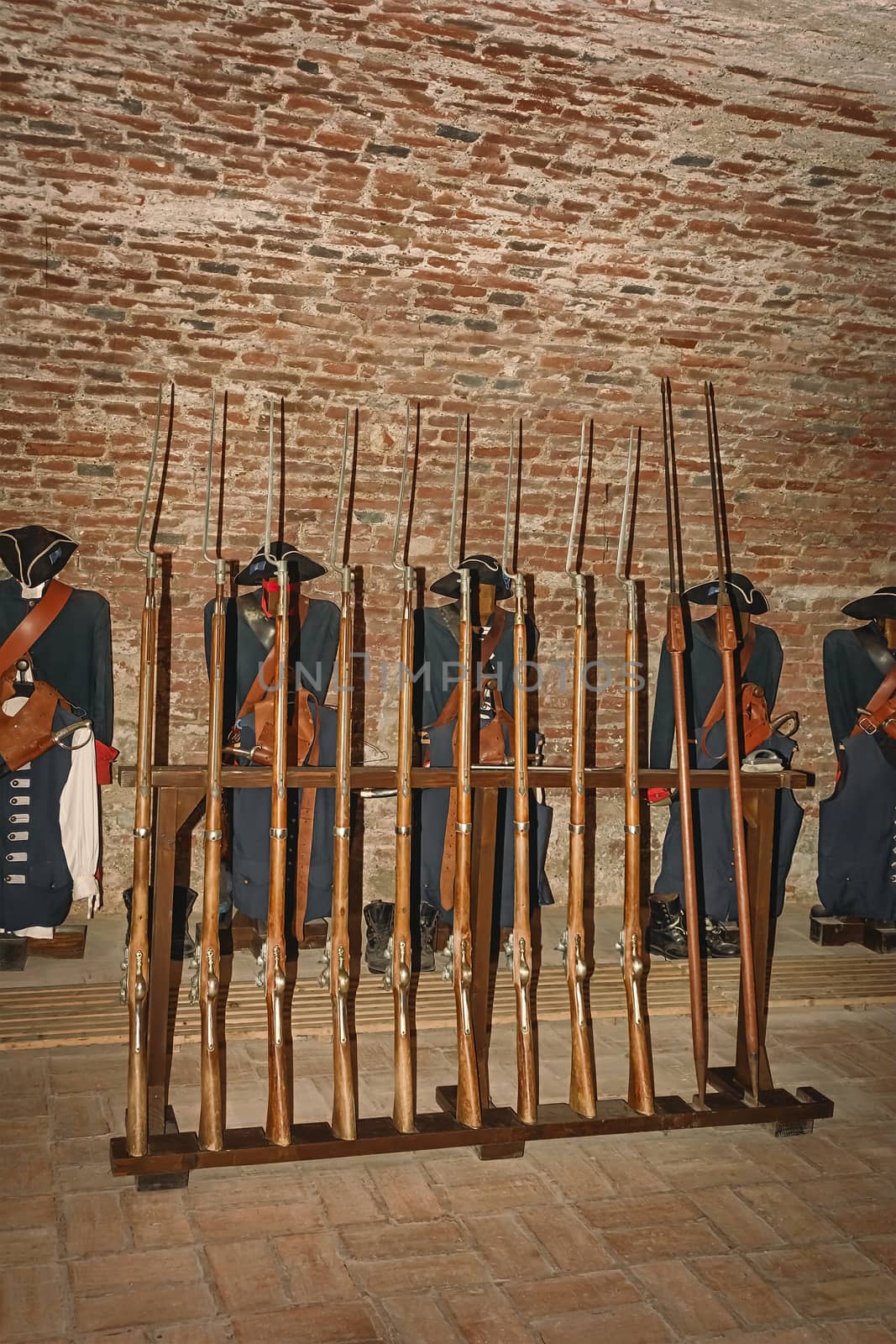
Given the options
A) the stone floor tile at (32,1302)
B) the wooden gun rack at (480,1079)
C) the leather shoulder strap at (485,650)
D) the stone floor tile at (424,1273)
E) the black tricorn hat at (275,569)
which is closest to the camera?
the stone floor tile at (32,1302)

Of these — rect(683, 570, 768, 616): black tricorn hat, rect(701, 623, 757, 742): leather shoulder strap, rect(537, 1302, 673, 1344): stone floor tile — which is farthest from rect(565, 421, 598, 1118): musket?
rect(683, 570, 768, 616): black tricorn hat

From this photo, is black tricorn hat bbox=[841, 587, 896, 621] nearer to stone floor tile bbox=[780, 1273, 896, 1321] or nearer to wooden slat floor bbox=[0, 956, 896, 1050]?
wooden slat floor bbox=[0, 956, 896, 1050]

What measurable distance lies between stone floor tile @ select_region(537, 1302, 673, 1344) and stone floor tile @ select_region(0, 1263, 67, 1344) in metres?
1.09

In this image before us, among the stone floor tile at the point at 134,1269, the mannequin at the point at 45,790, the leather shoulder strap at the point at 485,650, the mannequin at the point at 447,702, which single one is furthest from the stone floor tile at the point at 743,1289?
the mannequin at the point at 45,790

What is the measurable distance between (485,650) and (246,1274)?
2977 mm

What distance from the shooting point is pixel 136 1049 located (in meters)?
3.31

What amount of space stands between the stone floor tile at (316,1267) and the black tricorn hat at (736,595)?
3.36 meters

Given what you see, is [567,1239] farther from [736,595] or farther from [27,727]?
[736,595]

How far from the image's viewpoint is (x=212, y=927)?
135 inches

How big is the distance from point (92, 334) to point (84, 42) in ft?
3.81

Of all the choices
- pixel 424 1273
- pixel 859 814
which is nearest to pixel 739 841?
pixel 424 1273

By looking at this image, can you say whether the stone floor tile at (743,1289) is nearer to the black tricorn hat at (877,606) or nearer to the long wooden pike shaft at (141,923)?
the long wooden pike shaft at (141,923)

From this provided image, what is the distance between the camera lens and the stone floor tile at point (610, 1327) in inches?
112

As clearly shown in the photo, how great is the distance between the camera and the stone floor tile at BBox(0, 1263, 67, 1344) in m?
2.77
